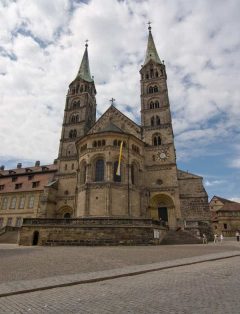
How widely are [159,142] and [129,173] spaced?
393 inches

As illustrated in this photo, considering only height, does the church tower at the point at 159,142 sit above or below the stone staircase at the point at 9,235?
above

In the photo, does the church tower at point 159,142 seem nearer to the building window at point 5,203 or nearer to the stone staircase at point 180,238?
the stone staircase at point 180,238

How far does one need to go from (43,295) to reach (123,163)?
27142 mm

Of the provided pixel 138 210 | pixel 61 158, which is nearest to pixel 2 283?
pixel 138 210

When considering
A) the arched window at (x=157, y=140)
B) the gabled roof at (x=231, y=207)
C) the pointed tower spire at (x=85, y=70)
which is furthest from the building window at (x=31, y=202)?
the gabled roof at (x=231, y=207)

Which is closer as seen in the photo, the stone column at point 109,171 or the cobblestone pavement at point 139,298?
the cobblestone pavement at point 139,298

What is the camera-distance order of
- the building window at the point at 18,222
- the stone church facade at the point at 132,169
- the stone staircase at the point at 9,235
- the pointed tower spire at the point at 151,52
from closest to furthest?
the stone church facade at the point at 132,169, the stone staircase at the point at 9,235, the building window at the point at 18,222, the pointed tower spire at the point at 151,52

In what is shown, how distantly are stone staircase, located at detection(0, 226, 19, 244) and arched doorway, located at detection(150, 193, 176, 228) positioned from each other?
19732 mm

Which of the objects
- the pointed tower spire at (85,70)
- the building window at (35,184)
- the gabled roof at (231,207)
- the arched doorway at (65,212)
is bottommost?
the arched doorway at (65,212)

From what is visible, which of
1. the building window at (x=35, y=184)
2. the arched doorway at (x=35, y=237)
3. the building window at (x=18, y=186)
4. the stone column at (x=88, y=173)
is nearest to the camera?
the arched doorway at (x=35, y=237)

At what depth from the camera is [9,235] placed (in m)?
33.6

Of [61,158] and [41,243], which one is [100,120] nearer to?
[61,158]

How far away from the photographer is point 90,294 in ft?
19.7

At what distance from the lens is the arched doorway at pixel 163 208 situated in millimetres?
34775
